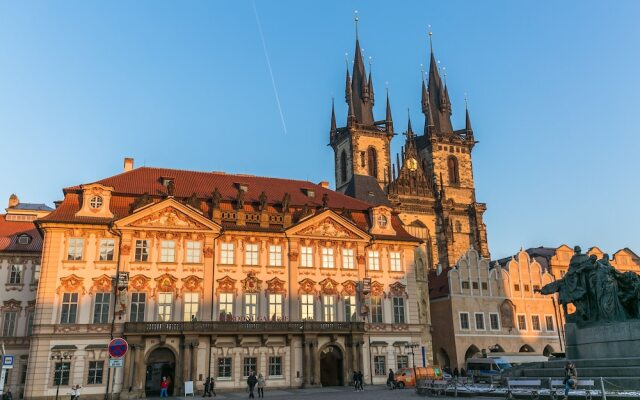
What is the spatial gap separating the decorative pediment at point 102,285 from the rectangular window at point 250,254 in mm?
9428

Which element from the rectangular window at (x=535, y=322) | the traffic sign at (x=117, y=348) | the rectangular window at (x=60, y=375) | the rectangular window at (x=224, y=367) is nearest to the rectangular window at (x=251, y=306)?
the rectangular window at (x=224, y=367)

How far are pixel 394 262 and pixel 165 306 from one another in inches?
713

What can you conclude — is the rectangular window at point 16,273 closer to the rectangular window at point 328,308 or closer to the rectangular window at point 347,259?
the rectangular window at point 328,308

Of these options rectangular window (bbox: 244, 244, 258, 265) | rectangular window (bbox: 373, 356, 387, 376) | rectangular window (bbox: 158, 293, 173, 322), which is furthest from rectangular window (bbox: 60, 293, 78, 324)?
rectangular window (bbox: 373, 356, 387, 376)

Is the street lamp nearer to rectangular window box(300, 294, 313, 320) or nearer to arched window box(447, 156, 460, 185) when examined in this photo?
rectangular window box(300, 294, 313, 320)

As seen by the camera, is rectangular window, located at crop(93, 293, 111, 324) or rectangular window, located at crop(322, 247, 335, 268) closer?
rectangular window, located at crop(93, 293, 111, 324)

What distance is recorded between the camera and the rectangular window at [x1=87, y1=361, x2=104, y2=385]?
36156 millimetres

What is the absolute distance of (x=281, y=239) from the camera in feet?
141

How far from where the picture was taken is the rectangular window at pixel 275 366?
131 ft

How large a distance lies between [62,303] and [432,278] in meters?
37.1

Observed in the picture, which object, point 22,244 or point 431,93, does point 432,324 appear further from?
point 431,93

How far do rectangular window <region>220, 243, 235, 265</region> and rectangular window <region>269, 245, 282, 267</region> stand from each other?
2.87m

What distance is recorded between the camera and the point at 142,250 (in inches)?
1555

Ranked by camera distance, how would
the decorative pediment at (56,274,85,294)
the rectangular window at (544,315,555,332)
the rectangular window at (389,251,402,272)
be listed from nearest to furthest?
the decorative pediment at (56,274,85,294) < the rectangular window at (389,251,402,272) < the rectangular window at (544,315,555,332)
